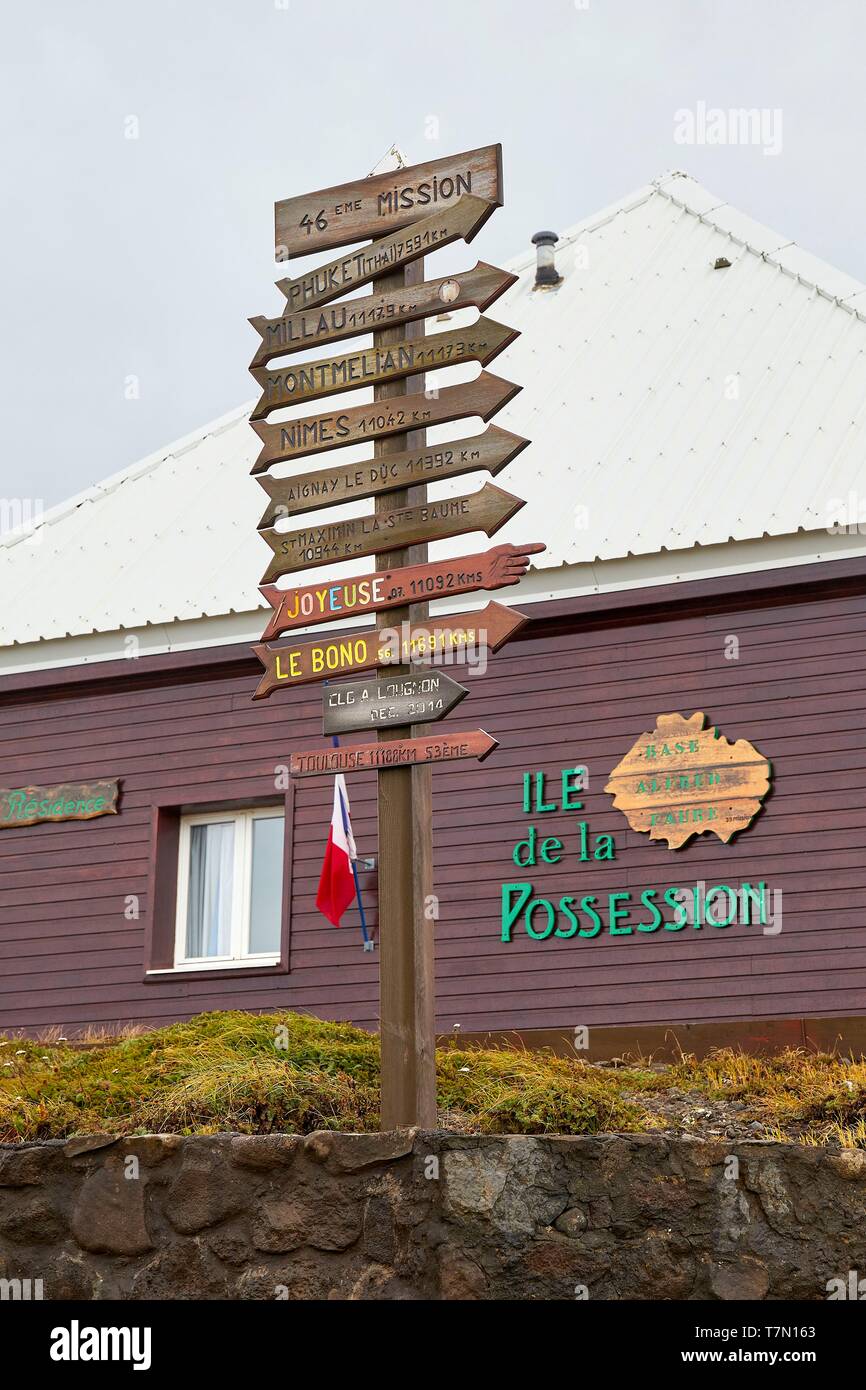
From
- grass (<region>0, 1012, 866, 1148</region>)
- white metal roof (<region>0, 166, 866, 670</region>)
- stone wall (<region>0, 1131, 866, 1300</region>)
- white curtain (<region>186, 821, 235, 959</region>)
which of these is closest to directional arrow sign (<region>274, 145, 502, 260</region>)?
grass (<region>0, 1012, 866, 1148</region>)

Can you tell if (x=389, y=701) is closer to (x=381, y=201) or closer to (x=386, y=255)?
(x=386, y=255)

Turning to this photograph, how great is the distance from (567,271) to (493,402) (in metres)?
9.05

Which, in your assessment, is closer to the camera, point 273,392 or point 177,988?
point 273,392

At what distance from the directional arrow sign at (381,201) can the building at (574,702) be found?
5008 millimetres

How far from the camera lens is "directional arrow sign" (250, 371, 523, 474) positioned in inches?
316

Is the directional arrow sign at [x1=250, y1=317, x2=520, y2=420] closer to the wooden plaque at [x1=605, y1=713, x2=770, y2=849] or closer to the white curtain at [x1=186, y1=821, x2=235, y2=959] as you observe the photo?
the wooden plaque at [x1=605, y1=713, x2=770, y2=849]

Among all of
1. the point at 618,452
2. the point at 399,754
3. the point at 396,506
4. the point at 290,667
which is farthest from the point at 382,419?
the point at 618,452

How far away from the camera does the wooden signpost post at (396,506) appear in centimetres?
770

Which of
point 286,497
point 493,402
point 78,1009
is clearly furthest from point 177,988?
point 493,402

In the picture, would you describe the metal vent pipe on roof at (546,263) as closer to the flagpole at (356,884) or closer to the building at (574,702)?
the building at (574,702)

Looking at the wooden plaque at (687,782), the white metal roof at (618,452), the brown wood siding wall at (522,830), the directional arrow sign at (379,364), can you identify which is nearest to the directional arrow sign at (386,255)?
the directional arrow sign at (379,364)

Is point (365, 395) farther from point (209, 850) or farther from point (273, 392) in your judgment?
point (273, 392)

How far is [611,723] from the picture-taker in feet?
43.0

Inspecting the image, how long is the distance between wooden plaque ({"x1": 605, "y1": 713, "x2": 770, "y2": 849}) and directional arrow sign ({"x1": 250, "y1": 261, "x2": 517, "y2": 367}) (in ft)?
17.4
